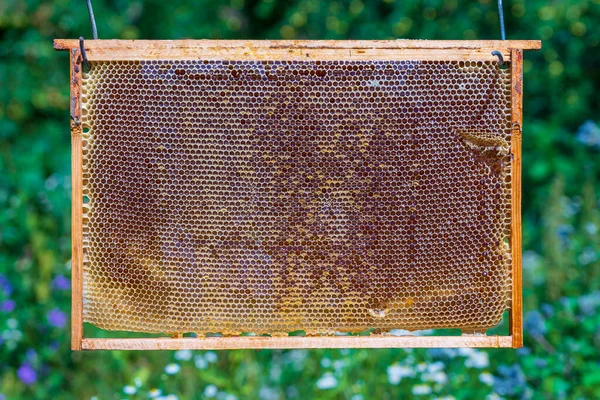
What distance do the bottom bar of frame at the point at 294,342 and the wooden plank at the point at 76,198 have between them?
118mm

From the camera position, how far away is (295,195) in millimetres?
2307

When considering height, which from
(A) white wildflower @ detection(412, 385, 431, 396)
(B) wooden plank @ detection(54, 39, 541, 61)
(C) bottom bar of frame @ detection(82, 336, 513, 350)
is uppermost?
(B) wooden plank @ detection(54, 39, 541, 61)

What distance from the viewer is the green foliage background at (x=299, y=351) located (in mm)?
3326

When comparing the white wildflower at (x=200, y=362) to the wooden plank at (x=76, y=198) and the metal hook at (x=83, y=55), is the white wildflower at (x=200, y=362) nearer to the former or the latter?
the wooden plank at (x=76, y=198)

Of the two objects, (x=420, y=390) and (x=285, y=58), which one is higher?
(x=285, y=58)

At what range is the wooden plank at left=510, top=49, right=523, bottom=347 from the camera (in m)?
2.25

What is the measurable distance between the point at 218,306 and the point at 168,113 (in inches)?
34.8

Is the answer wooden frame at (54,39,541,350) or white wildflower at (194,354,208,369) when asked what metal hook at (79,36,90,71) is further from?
white wildflower at (194,354,208,369)

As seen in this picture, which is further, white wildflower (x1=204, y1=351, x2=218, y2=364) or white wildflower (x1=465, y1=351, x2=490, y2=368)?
white wildflower (x1=204, y1=351, x2=218, y2=364)

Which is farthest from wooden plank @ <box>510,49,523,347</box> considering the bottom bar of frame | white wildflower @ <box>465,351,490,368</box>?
white wildflower @ <box>465,351,490,368</box>

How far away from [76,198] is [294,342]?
114 cm

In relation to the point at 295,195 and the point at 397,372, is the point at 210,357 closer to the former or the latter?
the point at 397,372

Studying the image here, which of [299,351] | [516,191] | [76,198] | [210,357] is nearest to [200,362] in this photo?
[210,357]
